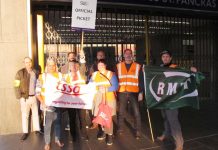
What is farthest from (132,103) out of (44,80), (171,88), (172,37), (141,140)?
(172,37)

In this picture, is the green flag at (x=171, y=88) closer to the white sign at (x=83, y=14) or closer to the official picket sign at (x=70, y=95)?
the official picket sign at (x=70, y=95)

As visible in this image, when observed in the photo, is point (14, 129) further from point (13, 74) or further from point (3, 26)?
point (3, 26)

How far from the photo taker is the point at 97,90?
707 centimetres

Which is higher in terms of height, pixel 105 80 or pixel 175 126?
pixel 105 80

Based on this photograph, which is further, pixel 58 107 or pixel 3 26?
pixel 3 26

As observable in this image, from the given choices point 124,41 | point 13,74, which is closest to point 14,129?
point 13,74

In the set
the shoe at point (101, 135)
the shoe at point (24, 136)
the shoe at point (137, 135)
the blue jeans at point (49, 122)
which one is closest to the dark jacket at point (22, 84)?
the shoe at point (24, 136)

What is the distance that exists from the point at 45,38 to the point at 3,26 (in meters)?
2.07

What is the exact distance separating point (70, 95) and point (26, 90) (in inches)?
49.9

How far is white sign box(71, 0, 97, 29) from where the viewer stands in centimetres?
731

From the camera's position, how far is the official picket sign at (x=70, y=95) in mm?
6711

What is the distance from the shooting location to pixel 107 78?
23.0 ft

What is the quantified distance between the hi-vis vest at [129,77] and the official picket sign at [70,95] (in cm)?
75

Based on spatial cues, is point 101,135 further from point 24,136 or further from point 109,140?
point 24,136
